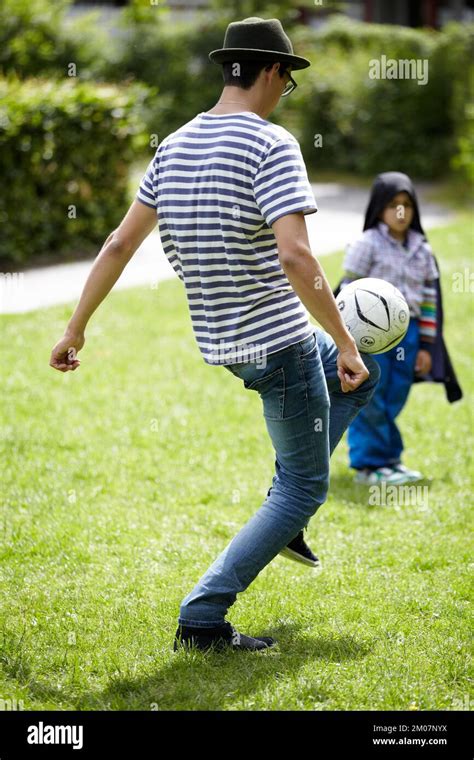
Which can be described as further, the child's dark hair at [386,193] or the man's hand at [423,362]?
the man's hand at [423,362]

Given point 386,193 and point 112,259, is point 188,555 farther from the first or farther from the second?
point 386,193

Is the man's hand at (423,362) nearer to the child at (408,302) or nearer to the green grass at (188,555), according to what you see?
the child at (408,302)

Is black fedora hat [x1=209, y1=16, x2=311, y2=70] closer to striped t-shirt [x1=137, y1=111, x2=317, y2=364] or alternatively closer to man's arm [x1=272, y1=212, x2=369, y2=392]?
striped t-shirt [x1=137, y1=111, x2=317, y2=364]

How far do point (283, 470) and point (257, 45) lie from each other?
1.47 meters

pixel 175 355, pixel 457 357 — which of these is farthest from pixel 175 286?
pixel 457 357

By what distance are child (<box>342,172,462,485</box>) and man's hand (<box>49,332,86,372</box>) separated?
230 centimetres

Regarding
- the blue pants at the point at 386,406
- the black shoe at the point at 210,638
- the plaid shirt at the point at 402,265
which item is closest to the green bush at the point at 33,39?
the plaid shirt at the point at 402,265

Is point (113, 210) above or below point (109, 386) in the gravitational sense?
above

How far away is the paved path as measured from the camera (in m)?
10.3

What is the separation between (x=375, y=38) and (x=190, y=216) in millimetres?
18517

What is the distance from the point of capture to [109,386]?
737 centimetres

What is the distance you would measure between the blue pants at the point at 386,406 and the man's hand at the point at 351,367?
7.63ft

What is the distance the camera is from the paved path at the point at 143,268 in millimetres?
10258
